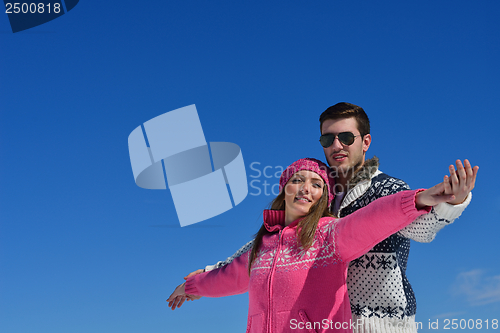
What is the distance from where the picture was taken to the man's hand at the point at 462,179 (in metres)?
3.41

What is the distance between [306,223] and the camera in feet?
16.2

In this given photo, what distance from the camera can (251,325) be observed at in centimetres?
502

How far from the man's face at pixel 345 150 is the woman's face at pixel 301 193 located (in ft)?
1.66

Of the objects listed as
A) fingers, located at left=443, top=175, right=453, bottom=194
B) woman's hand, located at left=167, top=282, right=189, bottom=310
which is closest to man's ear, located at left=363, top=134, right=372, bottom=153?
fingers, located at left=443, top=175, right=453, bottom=194

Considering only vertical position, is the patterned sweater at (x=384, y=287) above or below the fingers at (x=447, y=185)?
below

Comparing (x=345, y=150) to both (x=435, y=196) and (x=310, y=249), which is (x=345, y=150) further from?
(x=435, y=196)

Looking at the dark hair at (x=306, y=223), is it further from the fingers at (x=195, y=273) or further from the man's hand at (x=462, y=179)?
the man's hand at (x=462, y=179)

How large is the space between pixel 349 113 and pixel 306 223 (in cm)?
177

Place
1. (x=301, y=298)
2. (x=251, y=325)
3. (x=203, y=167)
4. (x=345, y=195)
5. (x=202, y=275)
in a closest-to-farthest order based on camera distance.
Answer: (x=301, y=298) → (x=251, y=325) → (x=345, y=195) → (x=202, y=275) → (x=203, y=167)

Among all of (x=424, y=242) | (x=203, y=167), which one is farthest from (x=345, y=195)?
(x=203, y=167)

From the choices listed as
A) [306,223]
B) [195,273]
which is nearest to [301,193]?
[306,223]

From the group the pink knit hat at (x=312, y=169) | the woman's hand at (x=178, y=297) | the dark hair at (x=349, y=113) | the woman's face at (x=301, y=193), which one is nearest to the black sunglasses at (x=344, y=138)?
the dark hair at (x=349, y=113)

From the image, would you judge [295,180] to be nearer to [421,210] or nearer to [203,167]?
[421,210]

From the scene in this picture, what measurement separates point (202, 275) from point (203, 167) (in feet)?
28.6
